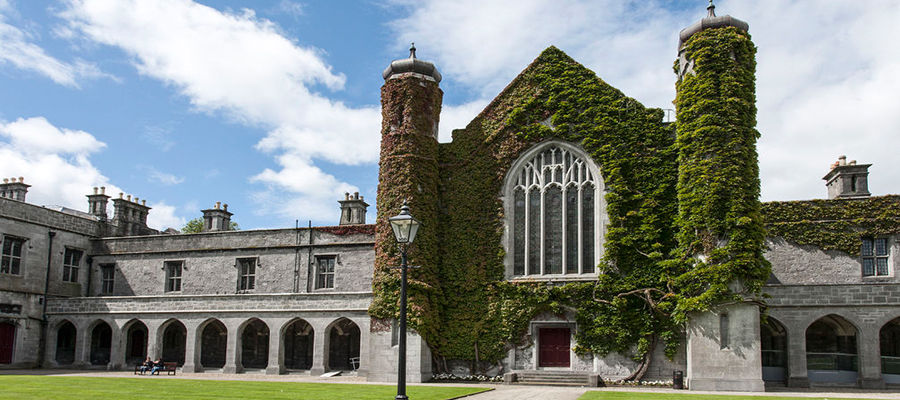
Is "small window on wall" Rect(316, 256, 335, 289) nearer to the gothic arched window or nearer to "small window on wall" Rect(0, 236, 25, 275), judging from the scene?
the gothic arched window

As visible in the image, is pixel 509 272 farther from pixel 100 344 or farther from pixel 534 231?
pixel 100 344

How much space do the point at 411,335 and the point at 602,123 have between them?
33.1ft

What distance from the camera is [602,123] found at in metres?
26.5

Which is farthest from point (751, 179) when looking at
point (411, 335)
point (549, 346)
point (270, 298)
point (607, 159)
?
point (270, 298)

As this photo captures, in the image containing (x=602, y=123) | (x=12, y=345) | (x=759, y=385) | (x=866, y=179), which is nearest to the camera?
(x=759, y=385)

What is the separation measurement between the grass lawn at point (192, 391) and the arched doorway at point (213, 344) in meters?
11.2

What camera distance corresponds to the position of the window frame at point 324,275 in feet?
106

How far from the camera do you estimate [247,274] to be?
33.6m

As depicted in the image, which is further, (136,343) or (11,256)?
(136,343)

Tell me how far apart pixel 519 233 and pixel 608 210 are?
11.4 ft

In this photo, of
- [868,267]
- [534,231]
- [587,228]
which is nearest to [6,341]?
[534,231]

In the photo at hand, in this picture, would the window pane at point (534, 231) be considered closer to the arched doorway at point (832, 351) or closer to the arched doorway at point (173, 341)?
the arched doorway at point (832, 351)

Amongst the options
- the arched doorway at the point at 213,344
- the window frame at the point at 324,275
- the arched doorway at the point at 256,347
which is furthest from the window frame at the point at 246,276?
the window frame at the point at 324,275

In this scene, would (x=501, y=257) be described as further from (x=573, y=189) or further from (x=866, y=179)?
(x=866, y=179)
